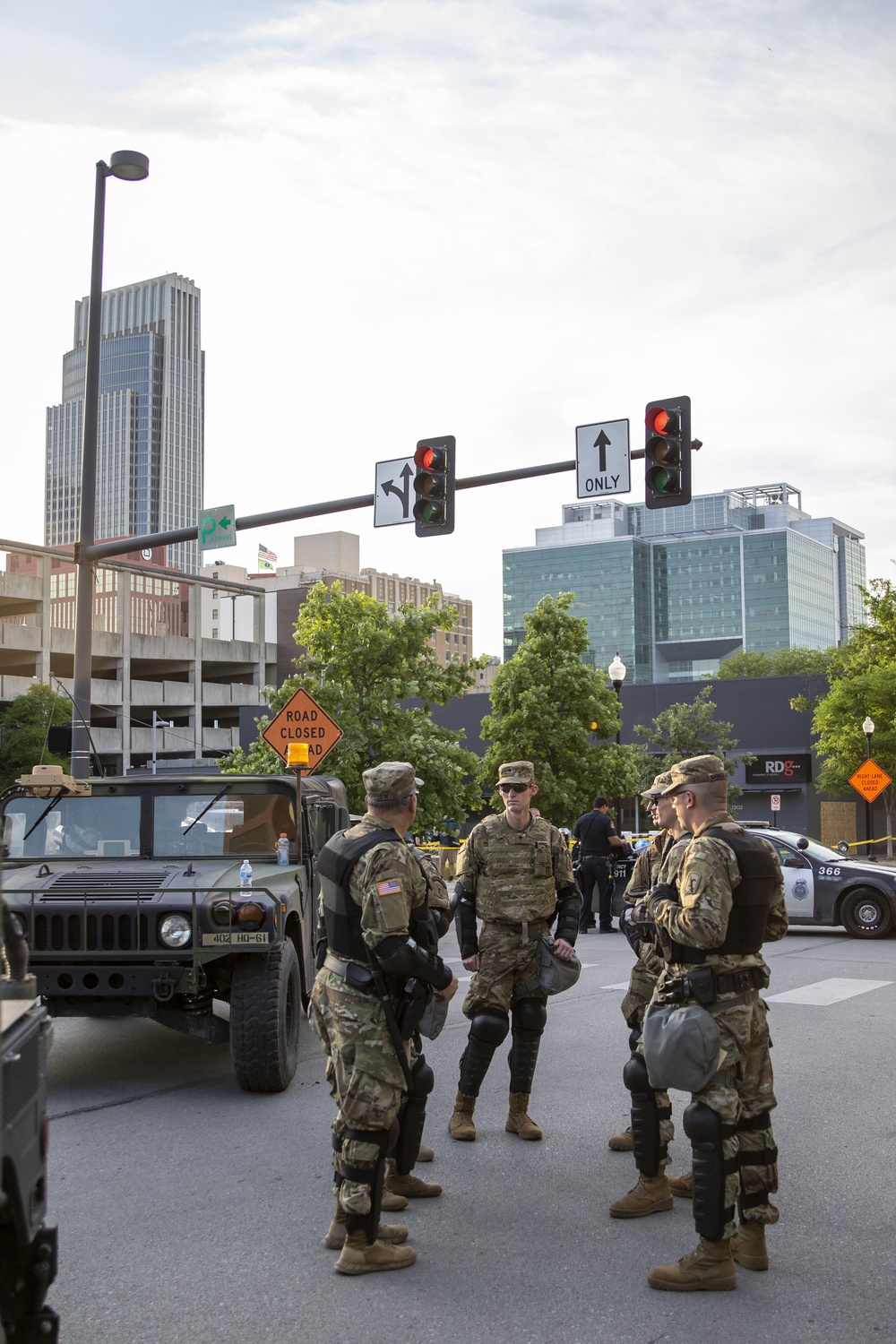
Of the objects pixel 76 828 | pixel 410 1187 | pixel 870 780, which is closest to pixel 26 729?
pixel 870 780

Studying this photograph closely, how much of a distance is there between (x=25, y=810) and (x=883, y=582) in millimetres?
29599

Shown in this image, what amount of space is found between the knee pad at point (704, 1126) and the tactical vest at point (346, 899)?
133 centimetres

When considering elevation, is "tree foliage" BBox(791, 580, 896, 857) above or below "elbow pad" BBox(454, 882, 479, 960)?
above

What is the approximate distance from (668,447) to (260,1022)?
8.29 m

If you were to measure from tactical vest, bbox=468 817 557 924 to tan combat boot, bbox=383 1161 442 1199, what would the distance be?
1.49 metres

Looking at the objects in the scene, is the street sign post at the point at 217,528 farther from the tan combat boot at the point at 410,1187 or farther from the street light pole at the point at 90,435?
the tan combat boot at the point at 410,1187

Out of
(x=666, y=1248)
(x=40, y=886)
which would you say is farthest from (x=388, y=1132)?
(x=40, y=886)

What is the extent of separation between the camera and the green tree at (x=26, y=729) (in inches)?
1950

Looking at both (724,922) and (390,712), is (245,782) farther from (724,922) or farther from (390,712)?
(390,712)

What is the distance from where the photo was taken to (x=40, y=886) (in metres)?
7.61

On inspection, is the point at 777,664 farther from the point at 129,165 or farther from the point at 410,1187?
the point at 410,1187

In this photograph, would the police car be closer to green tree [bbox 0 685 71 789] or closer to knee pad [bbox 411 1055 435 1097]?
knee pad [bbox 411 1055 435 1097]

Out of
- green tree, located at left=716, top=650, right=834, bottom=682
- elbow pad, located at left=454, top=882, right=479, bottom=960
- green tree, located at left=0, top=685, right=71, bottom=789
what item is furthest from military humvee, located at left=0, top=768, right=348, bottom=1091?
green tree, located at left=716, top=650, right=834, bottom=682

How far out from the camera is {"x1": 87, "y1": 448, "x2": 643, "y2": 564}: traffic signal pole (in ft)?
45.9
